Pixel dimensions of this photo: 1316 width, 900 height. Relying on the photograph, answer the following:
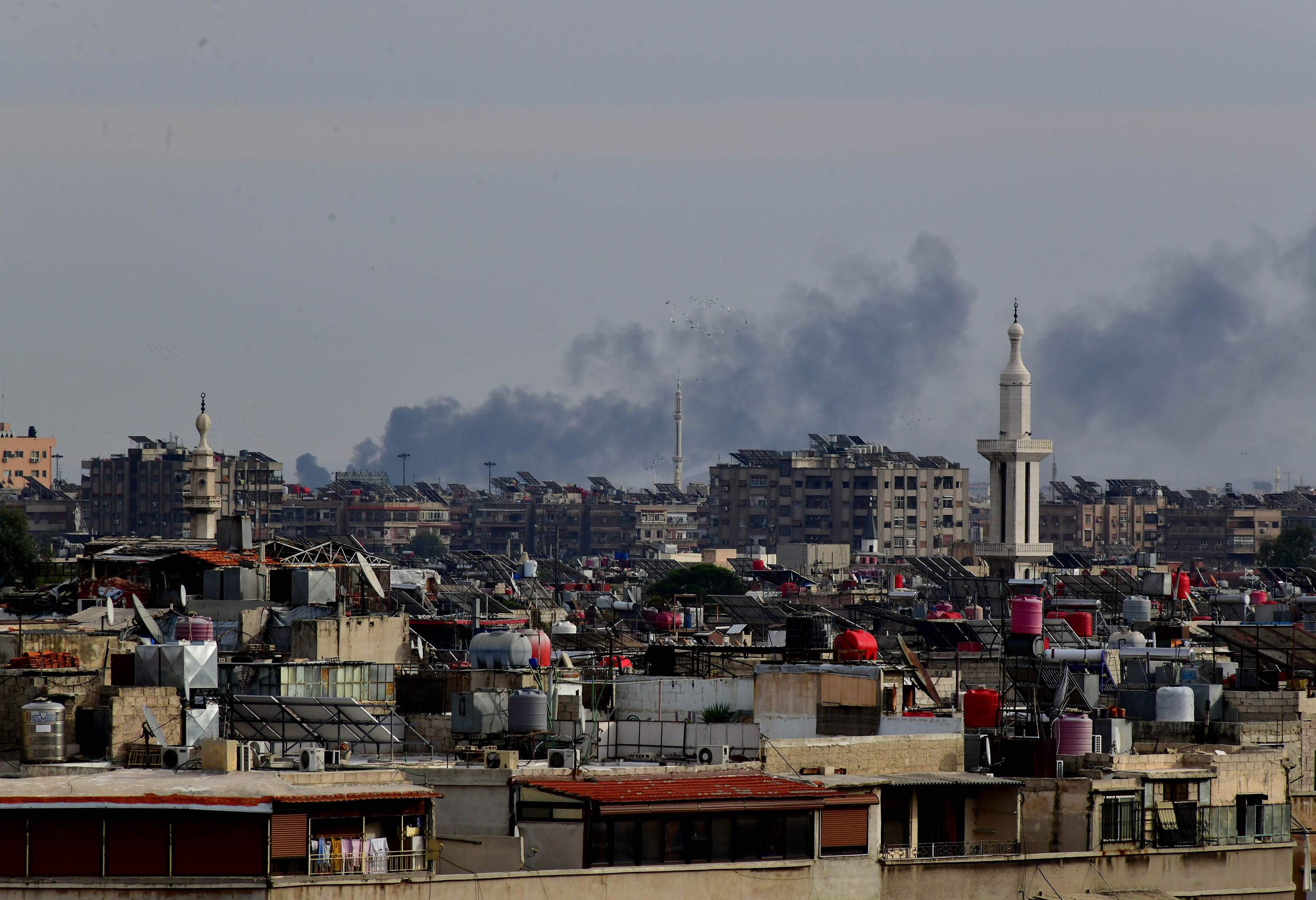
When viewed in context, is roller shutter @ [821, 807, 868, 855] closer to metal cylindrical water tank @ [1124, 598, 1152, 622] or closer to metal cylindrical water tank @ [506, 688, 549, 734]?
metal cylindrical water tank @ [506, 688, 549, 734]

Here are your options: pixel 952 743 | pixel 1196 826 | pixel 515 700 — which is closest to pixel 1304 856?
pixel 1196 826

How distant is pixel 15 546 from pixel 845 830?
8463 cm

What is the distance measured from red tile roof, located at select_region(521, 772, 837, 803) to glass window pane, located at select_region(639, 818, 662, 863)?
0.21m

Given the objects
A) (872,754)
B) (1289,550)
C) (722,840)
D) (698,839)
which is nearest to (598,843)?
(698,839)

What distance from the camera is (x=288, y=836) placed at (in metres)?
19.1

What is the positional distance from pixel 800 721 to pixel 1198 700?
7.04 metres

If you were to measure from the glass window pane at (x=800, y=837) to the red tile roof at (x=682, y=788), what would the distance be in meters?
0.23

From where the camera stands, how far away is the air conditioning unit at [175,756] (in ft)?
68.8

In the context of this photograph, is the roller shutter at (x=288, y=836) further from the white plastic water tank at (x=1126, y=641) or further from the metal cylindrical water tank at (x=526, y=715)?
the white plastic water tank at (x=1126, y=641)

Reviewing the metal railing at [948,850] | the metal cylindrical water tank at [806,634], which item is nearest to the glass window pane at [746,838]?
the metal railing at [948,850]

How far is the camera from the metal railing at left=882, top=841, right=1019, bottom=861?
2303 centimetres

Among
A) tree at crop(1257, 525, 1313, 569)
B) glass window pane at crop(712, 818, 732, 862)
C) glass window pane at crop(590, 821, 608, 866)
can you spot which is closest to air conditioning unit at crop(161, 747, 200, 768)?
glass window pane at crop(590, 821, 608, 866)

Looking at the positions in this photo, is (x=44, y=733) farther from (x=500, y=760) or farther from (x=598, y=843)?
(x=598, y=843)

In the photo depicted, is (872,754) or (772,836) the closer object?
(772,836)
